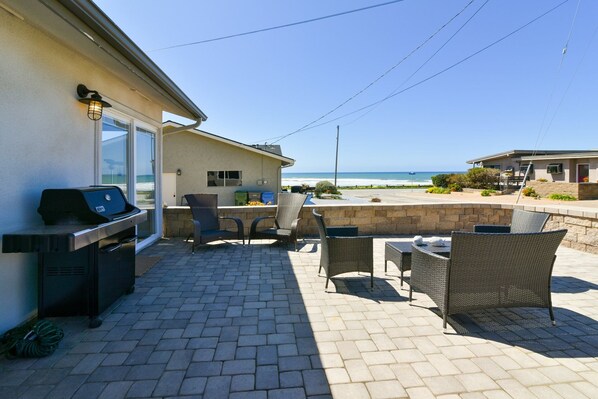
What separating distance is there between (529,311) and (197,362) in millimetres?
3065

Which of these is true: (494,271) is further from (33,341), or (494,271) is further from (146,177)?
(146,177)

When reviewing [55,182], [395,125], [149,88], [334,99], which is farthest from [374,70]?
[395,125]

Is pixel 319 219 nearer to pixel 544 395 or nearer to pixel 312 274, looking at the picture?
pixel 312 274

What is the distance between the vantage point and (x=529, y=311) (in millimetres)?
3037

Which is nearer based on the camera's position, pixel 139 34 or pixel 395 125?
pixel 139 34

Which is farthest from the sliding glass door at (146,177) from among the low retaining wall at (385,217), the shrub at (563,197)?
the shrub at (563,197)

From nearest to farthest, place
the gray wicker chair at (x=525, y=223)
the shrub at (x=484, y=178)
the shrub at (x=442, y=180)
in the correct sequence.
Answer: the gray wicker chair at (x=525, y=223) → the shrub at (x=484, y=178) → the shrub at (x=442, y=180)

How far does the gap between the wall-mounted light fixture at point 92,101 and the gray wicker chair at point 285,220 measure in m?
2.97

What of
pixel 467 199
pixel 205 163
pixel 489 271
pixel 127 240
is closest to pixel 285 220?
pixel 127 240

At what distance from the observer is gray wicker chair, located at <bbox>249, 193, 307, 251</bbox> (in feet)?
18.1

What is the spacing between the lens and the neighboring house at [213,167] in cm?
1425

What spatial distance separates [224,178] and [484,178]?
64.7 feet

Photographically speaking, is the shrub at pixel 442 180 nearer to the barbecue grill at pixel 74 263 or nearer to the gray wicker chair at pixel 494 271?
the gray wicker chair at pixel 494 271

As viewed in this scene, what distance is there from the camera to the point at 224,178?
48.3 feet
